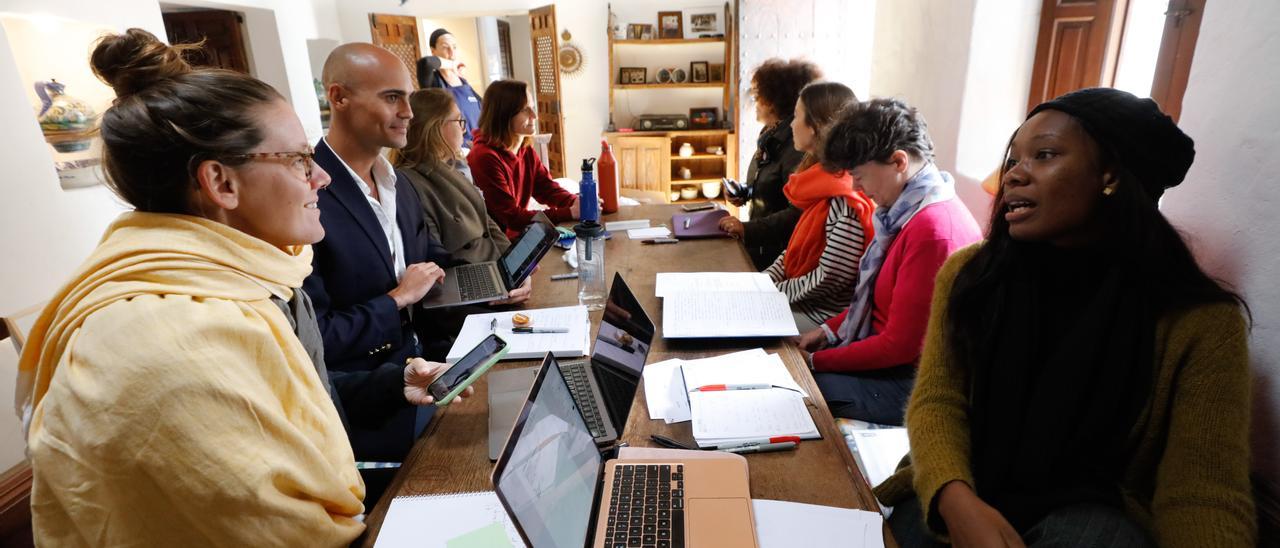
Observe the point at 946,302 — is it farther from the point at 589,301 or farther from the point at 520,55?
the point at 520,55

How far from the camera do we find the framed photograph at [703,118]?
5602mm

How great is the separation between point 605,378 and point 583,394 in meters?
0.05

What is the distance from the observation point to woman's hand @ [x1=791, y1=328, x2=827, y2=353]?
1.80 metres

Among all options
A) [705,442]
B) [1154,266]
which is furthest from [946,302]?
[705,442]

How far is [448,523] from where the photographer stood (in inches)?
34.6

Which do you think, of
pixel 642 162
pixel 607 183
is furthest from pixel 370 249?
pixel 642 162

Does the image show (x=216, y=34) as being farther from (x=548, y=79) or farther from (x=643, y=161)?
(x=643, y=161)

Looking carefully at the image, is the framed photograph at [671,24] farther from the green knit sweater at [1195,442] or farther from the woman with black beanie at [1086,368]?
the green knit sweater at [1195,442]

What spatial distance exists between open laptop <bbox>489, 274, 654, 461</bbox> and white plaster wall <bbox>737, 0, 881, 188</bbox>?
13.7ft

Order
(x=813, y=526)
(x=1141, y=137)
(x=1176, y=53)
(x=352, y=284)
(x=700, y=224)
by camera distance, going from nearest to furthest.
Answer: (x=813, y=526)
(x=1141, y=137)
(x=352, y=284)
(x=1176, y=53)
(x=700, y=224)

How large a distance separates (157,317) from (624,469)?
64cm

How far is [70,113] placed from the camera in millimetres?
2697

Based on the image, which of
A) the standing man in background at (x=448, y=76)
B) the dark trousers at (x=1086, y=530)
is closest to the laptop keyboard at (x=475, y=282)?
the dark trousers at (x=1086, y=530)

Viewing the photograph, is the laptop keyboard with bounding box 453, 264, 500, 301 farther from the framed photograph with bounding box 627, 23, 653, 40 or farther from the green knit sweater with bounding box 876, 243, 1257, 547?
the framed photograph with bounding box 627, 23, 653, 40
